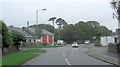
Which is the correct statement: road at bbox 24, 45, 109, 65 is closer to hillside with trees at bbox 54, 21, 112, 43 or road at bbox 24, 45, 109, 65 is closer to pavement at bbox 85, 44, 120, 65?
pavement at bbox 85, 44, 120, 65

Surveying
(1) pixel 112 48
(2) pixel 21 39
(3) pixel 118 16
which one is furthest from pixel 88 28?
(3) pixel 118 16

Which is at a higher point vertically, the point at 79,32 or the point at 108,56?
the point at 79,32

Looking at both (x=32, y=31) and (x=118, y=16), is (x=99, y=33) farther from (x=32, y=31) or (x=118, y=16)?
(x=118, y=16)

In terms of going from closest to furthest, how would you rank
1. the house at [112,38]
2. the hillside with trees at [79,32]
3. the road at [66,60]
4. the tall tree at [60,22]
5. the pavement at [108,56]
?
the road at [66,60] < the pavement at [108,56] < the house at [112,38] < the hillside with trees at [79,32] < the tall tree at [60,22]

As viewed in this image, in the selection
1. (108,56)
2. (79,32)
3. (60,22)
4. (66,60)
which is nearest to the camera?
(66,60)

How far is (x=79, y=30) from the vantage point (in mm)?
94375

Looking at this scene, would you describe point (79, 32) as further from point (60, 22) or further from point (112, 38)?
point (112, 38)

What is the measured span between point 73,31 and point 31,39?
98.6 feet

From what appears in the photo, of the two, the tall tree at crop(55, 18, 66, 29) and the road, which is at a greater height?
the tall tree at crop(55, 18, 66, 29)

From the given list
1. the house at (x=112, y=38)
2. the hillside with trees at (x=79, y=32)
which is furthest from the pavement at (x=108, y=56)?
the hillside with trees at (x=79, y=32)

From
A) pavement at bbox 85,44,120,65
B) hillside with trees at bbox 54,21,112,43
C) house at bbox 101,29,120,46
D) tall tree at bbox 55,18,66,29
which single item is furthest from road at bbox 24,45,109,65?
tall tree at bbox 55,18,66,29

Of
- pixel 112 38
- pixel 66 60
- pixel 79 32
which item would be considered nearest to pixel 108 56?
pixel 66 60

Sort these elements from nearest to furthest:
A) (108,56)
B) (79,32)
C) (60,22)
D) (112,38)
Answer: (108,56)
(112,38)
(79,32)
(60,22)

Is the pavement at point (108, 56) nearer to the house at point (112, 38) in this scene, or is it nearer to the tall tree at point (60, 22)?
the house at point (112, 38)
